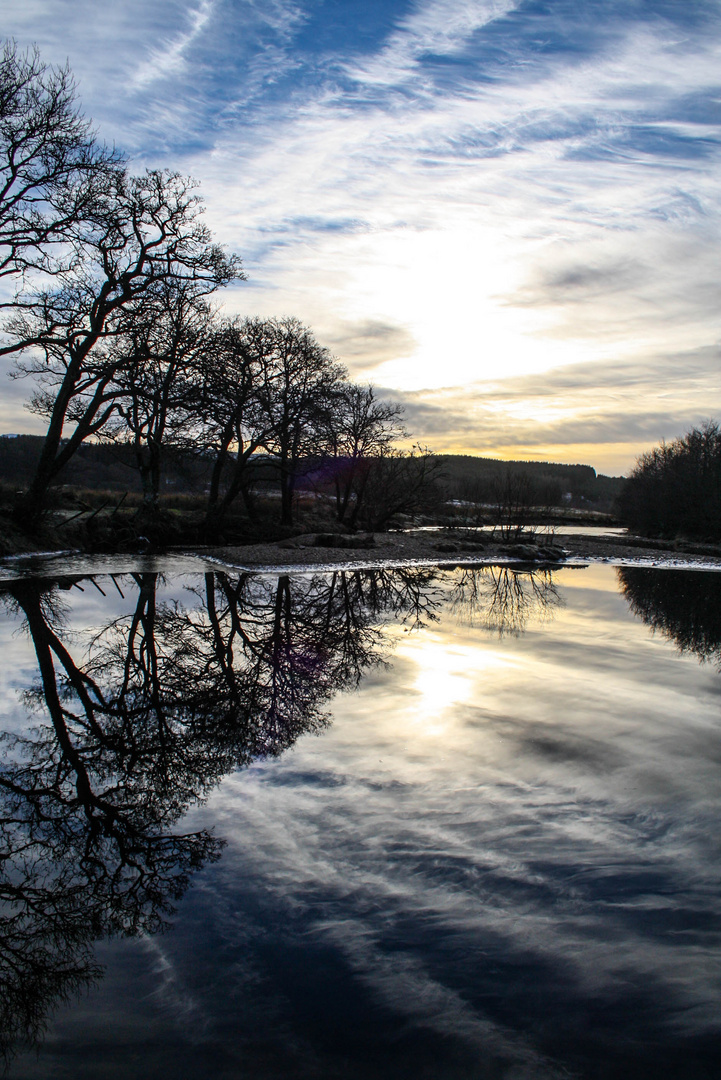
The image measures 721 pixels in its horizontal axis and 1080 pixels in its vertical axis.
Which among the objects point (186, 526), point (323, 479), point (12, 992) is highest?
point (323, 479)

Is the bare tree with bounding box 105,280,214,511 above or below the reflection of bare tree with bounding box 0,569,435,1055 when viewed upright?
above

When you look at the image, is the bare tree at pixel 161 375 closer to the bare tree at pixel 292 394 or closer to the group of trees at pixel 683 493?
the bare tree at pixel 292 394

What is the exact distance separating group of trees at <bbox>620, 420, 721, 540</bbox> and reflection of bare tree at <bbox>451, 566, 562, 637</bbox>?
3242 cm

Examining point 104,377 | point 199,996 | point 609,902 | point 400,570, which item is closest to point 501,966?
point 609,902

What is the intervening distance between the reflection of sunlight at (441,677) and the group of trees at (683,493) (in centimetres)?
4393

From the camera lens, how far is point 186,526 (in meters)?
28.2

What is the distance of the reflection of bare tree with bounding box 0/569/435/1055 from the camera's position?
10.1 feet

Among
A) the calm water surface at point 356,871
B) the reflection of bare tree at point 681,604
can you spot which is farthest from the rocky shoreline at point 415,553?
the calm water surface at point 356,871

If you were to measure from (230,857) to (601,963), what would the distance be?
1.99 m

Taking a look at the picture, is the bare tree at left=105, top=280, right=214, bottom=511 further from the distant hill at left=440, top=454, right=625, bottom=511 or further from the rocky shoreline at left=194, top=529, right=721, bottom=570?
the distant hill at left=440, top=454, right=625, bottom=511

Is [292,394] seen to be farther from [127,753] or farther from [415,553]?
[127,753]

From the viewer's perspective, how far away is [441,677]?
7645 mm

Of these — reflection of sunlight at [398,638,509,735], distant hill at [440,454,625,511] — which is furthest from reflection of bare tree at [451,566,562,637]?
distant hill at [440,454,625,511]

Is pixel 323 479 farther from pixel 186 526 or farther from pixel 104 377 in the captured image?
pixel 104 377
